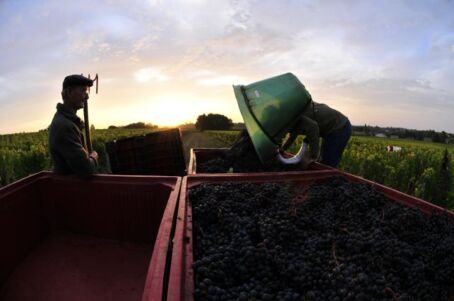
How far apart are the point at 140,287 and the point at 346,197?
147cm

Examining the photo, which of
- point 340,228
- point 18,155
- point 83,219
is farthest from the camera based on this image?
point 18,155

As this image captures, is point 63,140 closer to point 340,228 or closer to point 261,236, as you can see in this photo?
point 261,236

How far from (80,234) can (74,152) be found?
0.65 m

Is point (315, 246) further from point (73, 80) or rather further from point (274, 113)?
point (73, 80)

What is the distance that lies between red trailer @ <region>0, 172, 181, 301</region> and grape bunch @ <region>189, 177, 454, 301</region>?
433 mm

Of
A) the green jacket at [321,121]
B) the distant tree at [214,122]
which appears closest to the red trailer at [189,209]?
the green jacket at [321,121]

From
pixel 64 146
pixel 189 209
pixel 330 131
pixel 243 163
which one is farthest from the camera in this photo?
pixel 330 131

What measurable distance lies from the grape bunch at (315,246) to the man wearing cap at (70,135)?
1005mm

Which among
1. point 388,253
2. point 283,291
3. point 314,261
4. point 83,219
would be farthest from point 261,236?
point 83,219

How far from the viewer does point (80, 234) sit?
2.70 m

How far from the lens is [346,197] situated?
7.69 feet

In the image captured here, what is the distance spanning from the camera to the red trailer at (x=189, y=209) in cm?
114

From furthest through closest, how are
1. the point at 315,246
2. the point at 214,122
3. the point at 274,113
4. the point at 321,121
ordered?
the point at 214,122, the point at 321,121, the point at 274,113, the point at 315,246

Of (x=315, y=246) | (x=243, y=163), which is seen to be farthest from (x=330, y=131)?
(x=315, y=246)
